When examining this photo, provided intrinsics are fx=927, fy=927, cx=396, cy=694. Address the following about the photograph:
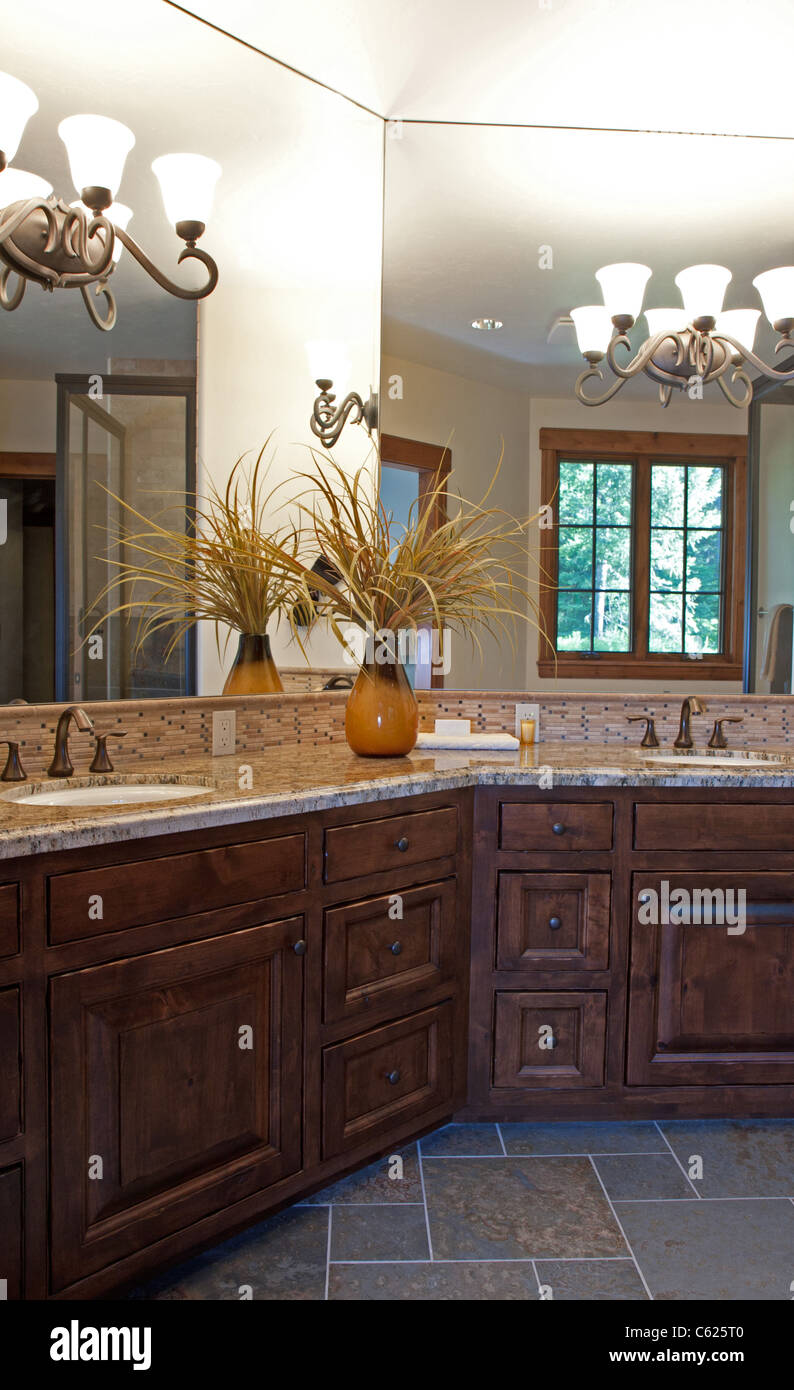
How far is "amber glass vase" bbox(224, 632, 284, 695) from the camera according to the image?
2521 millimetres

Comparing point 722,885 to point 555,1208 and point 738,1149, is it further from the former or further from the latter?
point 555,1208

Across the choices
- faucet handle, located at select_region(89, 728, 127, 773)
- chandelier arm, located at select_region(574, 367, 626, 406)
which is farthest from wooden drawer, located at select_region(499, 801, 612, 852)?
chandelier arm, located at select_region(574, 367, 626, 406)

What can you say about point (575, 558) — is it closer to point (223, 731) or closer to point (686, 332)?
point (686, 332)

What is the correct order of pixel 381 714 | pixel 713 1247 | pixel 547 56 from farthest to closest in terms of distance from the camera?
1. pixel 547 56
2. pixel 381 714
3. pixel 713 1247

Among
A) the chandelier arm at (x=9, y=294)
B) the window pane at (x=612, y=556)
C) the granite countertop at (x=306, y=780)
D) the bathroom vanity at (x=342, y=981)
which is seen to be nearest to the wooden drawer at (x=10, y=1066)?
the bathroom vanity at (x=342, y=981)

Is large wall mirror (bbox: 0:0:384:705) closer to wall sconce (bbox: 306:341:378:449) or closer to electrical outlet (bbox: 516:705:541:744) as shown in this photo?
wall sconce (bbox: 306:341:378:449)

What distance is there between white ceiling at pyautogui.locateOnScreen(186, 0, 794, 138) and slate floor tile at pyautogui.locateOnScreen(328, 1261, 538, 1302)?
2.89 m

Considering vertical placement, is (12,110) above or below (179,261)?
above

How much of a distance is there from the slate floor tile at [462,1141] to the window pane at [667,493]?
6.02 ft

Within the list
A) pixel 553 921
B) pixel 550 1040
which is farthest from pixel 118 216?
pixel 550 1040

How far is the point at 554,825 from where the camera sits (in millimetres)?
2281

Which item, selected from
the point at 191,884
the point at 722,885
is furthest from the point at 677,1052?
the point at 191,884

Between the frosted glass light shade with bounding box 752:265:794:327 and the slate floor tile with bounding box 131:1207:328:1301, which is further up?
the frosted glass light shade with bounding box 752:265:794:327

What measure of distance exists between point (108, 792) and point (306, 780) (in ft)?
1.37
